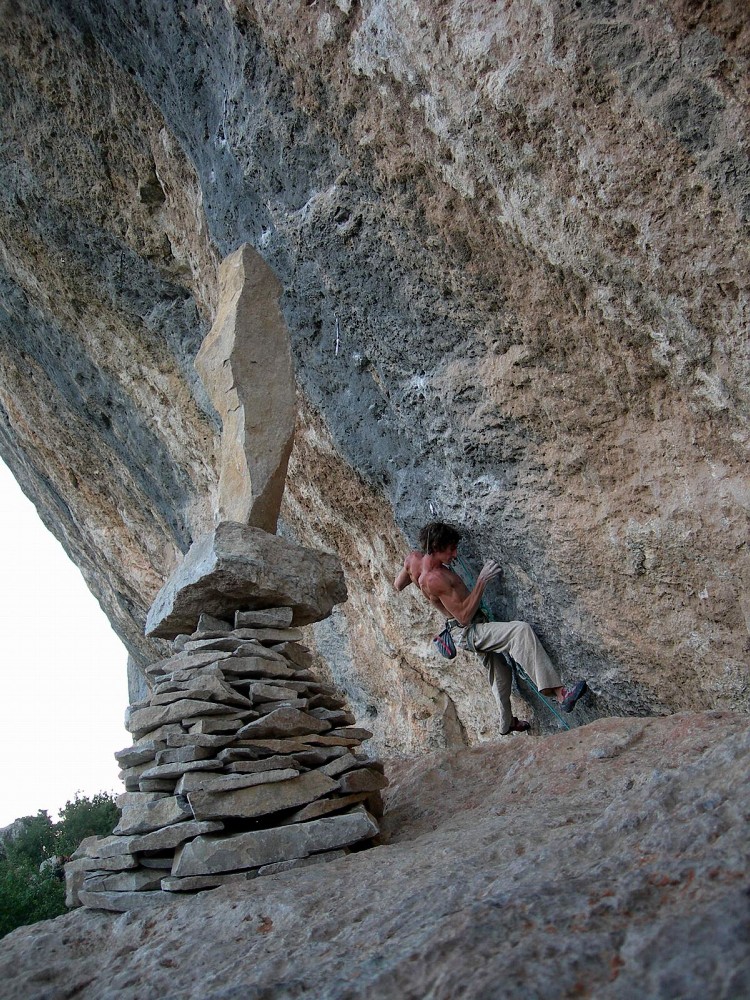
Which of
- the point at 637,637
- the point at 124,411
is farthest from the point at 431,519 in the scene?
the point at 124,411

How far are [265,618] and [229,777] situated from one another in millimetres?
850

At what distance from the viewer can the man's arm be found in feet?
16.0

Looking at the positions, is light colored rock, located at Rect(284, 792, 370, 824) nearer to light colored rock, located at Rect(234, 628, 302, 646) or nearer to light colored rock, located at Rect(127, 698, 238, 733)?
light colored rock, located at Rect(127, 698, 238, 733)

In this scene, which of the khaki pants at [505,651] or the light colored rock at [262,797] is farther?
the khaki pants at [505,651]

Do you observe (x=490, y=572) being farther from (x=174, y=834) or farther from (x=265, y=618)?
(x=174, y=834)

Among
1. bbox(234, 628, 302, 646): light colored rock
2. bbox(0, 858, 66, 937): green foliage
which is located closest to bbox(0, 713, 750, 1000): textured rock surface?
bbox(234, 628, 302, 646): light colored rock

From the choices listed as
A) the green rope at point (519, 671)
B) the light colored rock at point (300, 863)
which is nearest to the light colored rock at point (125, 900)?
the light colored rock at point (300, 863)

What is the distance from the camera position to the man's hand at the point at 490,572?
487 cm

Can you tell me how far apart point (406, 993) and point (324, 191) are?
448cm

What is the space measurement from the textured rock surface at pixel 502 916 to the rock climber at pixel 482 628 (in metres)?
1.35

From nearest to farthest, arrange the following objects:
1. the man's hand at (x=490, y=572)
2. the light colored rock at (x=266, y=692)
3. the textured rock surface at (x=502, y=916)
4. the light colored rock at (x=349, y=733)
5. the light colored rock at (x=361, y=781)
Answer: the textured rock surface at (x=502, y=916), the light colored rock at (x=361, y=781), the light colored rock at (x=266, y=692), the light colored rock at (x=349, y=733), the man's hand at (x=490, y=572)

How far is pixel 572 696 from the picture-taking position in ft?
15.2

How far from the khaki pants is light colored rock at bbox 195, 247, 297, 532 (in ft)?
5.04

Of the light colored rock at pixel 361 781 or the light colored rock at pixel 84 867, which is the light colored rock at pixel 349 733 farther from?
the light colored rock at pixel 84 867
